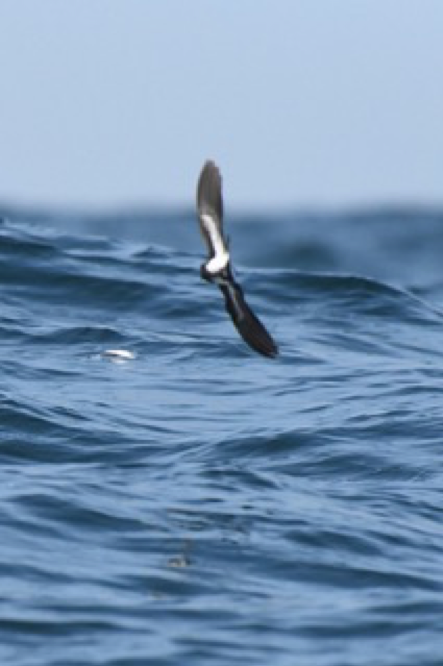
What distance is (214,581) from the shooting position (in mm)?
10531

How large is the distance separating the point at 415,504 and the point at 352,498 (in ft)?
1.23

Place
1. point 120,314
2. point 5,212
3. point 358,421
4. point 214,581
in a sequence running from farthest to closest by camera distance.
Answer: point 5,212
point 120,314
point 358,421
point 214,581

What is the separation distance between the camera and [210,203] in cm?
1011

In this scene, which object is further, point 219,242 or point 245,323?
point 245,323

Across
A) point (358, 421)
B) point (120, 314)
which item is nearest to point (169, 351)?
point (120, 314)

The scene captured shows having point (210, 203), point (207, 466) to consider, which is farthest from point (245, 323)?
point (207, 466)

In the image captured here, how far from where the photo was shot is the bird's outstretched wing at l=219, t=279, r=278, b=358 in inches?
398

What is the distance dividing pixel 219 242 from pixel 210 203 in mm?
233

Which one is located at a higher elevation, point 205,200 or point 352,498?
point 205,200

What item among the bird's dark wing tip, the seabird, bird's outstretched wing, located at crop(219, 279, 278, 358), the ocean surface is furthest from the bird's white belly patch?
the ocean surface

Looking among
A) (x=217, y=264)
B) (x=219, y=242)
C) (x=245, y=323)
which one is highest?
(x=219, y=242)

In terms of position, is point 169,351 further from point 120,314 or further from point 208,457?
point 208,457

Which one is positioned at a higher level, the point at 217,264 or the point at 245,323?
the point at 217,264

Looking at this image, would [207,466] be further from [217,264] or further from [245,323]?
[217,264]
